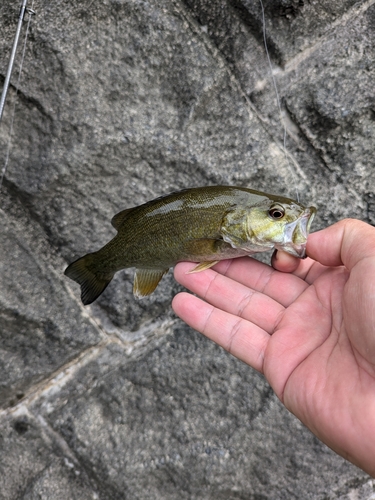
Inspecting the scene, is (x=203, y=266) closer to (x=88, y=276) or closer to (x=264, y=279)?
(x=264, y=279)

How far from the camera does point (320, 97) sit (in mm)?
2857

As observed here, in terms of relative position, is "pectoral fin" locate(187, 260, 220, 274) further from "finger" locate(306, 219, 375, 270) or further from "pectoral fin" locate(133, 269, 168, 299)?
"finger" locate(306, 219, 375, 270)

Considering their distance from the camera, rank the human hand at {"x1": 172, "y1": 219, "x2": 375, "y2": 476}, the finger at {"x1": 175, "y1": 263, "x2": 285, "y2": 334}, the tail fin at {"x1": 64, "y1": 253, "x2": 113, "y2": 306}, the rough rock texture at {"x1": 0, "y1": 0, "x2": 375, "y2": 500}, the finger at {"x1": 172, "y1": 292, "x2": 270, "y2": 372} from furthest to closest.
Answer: the rough rock texture at {"x1": 0, "y1": 0, "x2": 375, "y2": 500} → the tail fin at {"x1": 64, "y1": 253, "x2": 113, "y2": 306} → the finger at {"x1": 175, "y1": 263, "x2": 285, "y2": 334} → the finger at {"x1": 172, "y1": 292, "x2": 270, "y2": 372} → the human hand at {"x1": 172, "y1": 219, "x2": 375, "y2": 476}

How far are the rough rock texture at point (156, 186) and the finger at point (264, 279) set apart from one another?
703 mm

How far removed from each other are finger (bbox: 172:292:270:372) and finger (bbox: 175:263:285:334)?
74mm

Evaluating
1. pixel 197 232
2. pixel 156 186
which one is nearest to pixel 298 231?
pixel 197 232

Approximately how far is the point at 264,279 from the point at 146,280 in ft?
2.43

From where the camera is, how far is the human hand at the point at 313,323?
5.92 feet

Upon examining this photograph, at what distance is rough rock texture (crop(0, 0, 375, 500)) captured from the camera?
273 centimetres

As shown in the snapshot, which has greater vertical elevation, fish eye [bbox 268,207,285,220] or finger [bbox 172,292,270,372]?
fish eye [bbox 268,207,285,220]

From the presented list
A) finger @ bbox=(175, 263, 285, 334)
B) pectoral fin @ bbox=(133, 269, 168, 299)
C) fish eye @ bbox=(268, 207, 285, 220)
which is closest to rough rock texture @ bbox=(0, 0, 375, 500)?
pectoral fin @ bbox=(133, 269, 168, 299)

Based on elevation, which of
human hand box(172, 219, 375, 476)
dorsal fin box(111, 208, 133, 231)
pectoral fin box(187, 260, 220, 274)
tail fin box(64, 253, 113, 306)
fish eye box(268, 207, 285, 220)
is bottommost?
human hand box(172, 219, 375, 476)

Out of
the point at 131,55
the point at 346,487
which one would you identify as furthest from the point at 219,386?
the point at 131,55

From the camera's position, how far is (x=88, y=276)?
2.52 meters
